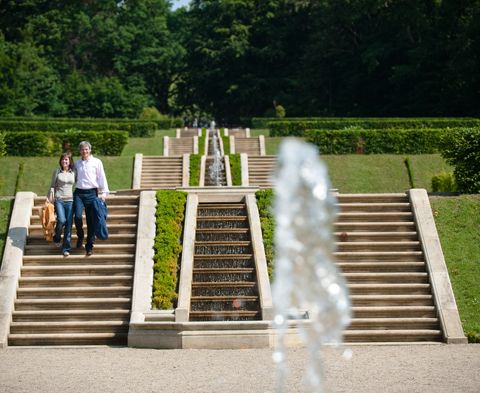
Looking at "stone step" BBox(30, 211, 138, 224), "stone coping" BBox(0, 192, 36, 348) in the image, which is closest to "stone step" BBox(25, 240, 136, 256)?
"stone coping" BBox(0, 192, 36, 348)

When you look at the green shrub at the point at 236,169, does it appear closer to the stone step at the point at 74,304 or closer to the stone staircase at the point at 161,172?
the stone staircase at the point at 161,172

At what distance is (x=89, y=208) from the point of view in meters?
17.3

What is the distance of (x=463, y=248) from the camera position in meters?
18.1

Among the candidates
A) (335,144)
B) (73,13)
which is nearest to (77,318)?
(335,144)

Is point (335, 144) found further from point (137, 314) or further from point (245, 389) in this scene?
point (245, 389)

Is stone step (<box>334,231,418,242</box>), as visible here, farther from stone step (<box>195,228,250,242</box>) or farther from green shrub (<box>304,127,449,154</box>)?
green shrub (<box>304,127,449,154</box>)

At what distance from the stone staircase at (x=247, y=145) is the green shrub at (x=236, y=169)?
6.93 m

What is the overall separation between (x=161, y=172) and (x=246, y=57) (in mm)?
44711

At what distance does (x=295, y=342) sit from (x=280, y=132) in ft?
95.3

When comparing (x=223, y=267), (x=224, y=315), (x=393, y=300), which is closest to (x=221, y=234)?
(x=223, y=267)

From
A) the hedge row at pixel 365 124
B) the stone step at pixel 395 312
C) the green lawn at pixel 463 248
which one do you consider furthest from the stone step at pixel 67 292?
the hedge row at pixel 365 124

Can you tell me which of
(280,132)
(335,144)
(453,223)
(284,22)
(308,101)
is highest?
(284,22)

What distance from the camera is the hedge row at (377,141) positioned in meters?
34.3

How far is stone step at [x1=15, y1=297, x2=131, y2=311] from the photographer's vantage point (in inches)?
647
